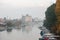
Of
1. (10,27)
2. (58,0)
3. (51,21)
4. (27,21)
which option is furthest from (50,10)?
(27,21)

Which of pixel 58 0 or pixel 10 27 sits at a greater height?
pixel 58 0

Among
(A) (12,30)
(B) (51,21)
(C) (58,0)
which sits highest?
(C) (58,0)

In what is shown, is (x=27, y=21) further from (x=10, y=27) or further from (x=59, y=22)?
(x=59, y=22)

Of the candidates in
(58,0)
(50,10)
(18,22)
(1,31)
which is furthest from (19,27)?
(58,0)

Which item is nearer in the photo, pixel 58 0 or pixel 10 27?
pixel 58 0

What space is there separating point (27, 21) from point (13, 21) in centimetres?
182

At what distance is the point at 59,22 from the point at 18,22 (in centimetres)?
1241

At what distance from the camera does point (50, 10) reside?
1023 centimetres

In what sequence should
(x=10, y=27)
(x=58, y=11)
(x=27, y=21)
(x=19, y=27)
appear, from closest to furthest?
(x=58, y=11), (x=10, y=27), (x=19, y=27), (x=27, y=21)

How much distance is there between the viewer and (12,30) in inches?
696

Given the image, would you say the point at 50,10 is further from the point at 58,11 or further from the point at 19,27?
the point at 19,27

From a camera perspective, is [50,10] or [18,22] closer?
[50,10]

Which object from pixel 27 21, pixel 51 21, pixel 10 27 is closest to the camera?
pixel 51 21

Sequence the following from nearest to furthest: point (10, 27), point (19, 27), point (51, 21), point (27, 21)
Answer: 1. point (51, 21)
2. point (10, 27)
3. point (19, 27)
4. point (27, 21)
